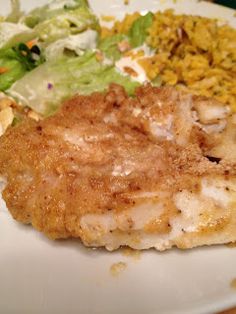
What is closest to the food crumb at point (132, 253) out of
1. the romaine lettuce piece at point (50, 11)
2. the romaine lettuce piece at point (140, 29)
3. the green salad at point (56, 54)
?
the green salad at point (56, 54)

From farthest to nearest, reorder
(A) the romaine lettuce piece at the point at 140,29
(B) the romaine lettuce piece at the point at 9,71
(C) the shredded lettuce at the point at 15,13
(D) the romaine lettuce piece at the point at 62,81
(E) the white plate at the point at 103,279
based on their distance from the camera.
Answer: (C) the shredded lettuce at the point at 15,13 < (A) the romaine lettuce piece at the point at 140,29 < (B) the romaine lettuce piece at the point at 9,71 < (D) the romaine lettuce piece at the point at 62,81 < (E) the white plate at the point at 103,279

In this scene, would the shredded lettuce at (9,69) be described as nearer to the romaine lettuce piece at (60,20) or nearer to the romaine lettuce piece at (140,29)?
the romaine lettuce piece at (60,20)

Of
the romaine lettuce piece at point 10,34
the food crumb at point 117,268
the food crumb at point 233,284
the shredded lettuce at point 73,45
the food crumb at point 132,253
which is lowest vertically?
the food crumb at point 132,253

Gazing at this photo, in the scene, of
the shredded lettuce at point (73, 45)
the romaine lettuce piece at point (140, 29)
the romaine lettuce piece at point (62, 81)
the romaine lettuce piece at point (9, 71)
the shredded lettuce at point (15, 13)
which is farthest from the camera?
the shredded lettuce at point (15, 13)

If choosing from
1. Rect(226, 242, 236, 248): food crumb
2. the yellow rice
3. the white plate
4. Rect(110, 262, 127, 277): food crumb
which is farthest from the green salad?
Rect(226, 242, 236, 248): food crumb

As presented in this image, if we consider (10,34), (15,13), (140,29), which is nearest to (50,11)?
→ (15,13)

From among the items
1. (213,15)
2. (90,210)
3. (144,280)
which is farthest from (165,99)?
(213,15)

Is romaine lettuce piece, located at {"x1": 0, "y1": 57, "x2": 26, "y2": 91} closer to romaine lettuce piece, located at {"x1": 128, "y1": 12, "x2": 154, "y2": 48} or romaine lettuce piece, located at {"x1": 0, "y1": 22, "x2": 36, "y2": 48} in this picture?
romaine lettuce piece, located at {"x1": 0, "y1": 22, "x2": 36, "y2": 48}

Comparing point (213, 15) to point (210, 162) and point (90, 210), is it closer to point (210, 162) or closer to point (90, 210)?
point (210, 162)
